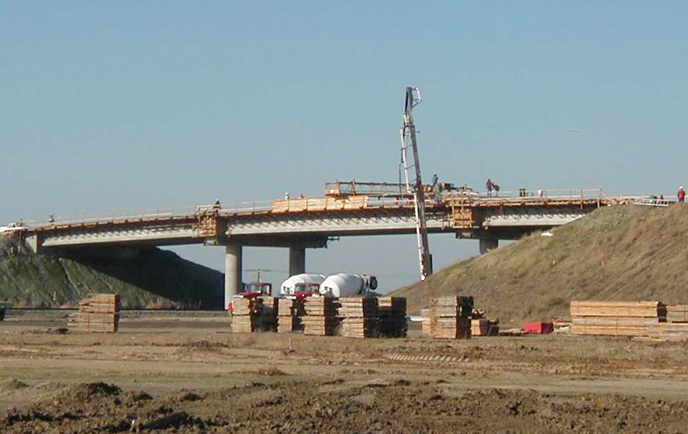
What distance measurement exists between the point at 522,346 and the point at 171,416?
20622mm

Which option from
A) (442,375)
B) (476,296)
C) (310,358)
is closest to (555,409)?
(442,375)

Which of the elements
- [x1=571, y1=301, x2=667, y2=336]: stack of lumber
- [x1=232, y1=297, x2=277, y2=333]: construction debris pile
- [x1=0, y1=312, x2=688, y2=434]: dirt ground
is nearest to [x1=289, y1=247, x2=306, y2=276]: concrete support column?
[x1=232, y1=297, x2=277, y2=333]: construction debris pile

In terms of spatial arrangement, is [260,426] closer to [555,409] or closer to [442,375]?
[555,409]

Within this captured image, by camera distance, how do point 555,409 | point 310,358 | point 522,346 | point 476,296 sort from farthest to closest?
point 476,296 → point 522,346 → point 310,358 → point 555,409

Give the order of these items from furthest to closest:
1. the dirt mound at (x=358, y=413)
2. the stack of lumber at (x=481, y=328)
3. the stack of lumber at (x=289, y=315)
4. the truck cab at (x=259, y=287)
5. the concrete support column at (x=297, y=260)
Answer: the concrete support column at (x=297, y=260)
the truck cab at (x=259, y=287)
the stack of lumber at (x=289, y=315)
the stack of lumber at (x=481, y=328)
the dirt mound at (x=358, y=413)

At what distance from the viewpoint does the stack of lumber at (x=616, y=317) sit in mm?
40906

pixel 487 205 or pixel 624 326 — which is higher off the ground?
pixel 487 205

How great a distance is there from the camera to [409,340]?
40.5 m

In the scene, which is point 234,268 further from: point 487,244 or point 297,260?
point 487,244

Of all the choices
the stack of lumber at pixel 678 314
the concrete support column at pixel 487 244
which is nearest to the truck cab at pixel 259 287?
the concrete support column at pixel 487 244

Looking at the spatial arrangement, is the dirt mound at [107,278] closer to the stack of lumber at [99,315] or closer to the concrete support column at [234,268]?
the concrete support column at [234,268]

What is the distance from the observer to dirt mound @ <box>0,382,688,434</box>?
17.7 m

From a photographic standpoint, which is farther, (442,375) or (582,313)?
(582,313)

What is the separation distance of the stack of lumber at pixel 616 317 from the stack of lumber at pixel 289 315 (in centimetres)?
1033
